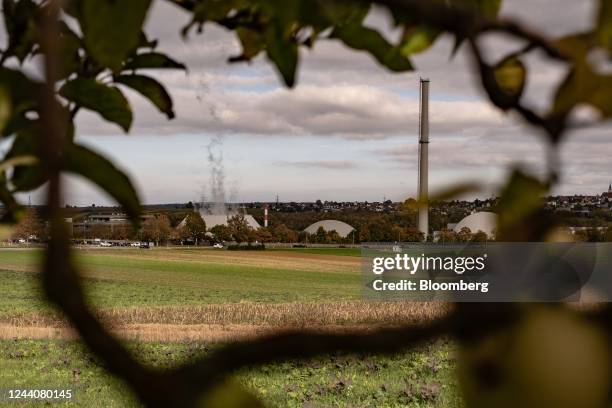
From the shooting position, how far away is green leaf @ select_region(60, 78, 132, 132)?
0.75 metres

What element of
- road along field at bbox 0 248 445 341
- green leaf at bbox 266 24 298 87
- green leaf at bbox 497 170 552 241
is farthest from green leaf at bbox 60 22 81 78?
road along field at bbox 0 248 445 341

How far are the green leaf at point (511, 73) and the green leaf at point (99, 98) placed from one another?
17.7 inches

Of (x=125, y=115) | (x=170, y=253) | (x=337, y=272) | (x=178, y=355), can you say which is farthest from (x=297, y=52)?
(x=170, y=253)

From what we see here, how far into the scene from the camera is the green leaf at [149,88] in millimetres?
917

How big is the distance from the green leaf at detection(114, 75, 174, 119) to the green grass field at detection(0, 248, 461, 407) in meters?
0.24

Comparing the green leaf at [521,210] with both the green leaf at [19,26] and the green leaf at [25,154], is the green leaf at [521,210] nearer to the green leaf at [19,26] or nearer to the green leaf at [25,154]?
the green leaf at [25,154]

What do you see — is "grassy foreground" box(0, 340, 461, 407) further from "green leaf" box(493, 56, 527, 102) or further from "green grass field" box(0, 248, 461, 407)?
"green leaf" box(493, 56, 527, 102)

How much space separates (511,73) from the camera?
49 cm

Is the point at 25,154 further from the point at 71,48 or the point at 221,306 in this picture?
the point at 221,306

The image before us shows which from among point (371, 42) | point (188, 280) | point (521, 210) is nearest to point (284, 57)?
point (371, 42)

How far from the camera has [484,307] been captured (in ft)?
0.91

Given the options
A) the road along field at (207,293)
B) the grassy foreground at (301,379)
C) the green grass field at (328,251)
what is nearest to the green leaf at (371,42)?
the road along field at (207,293)

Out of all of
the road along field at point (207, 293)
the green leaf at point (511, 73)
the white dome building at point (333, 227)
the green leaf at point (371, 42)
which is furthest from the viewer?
the white dome building at point (333, 227)

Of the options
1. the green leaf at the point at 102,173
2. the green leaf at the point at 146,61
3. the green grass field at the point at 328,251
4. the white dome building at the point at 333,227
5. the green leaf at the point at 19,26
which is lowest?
the green grass field at the point at 328,251
